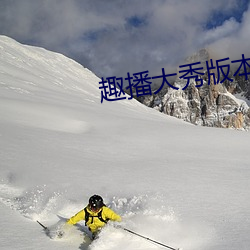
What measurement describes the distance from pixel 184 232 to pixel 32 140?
8.05 metres

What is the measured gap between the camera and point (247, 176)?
28.3 feet

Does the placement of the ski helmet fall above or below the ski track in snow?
above

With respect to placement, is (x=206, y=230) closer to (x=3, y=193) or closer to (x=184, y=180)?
(x=184, y=180)

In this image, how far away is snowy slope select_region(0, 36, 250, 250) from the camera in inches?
210

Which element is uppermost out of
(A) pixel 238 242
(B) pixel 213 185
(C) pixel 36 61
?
(C) pixel 36 61

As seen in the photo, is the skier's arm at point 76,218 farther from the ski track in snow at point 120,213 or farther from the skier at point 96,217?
the ski track in snow at point 120,213

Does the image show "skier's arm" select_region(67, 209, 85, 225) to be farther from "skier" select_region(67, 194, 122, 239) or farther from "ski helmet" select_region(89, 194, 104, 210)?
"ski helmet" select_region(89, 194, 104, 210)

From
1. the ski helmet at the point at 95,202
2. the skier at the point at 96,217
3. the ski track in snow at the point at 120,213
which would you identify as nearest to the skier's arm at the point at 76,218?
the skier at the point at 96,217

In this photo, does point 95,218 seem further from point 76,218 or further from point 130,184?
point 130,184

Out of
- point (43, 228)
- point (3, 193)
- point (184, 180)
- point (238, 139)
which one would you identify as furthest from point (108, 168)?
point (238, 139)

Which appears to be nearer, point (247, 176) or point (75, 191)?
point (75, 191)

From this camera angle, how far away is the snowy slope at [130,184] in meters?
5.33

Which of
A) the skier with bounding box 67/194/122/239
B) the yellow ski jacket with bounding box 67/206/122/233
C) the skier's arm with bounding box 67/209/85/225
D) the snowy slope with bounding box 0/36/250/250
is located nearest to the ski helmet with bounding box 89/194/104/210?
the skier with bounding box 67/194/122/239

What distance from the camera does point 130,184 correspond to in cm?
795
